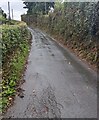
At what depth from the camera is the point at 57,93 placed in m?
7.88

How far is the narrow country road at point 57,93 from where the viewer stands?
6281 millimetres

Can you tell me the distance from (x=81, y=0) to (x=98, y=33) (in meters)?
4.97

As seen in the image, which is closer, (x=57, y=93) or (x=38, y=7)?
(x=57, y=93)

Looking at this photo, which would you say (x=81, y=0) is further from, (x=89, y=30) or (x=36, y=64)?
(x=36, y=64)

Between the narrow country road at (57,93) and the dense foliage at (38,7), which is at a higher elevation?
the dense foliage at (38,7)

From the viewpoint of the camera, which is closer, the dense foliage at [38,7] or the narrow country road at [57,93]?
the narrow country road at [57,93]

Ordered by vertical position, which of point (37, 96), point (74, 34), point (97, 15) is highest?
point (97, 15)

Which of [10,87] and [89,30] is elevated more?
[89,30]

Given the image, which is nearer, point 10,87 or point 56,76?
point 10,87

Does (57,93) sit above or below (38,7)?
below

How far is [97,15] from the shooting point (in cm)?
1277

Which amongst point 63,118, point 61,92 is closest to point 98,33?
point 61,92

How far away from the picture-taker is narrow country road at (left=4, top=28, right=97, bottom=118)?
6.28 m

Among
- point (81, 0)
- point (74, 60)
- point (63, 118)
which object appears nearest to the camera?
point (63, 118)
